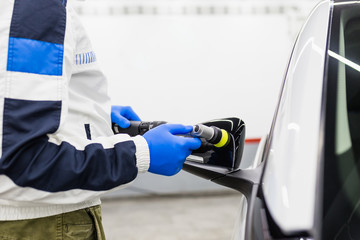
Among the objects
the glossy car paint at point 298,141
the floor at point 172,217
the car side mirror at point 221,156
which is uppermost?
the glossy car paint at point 298,141

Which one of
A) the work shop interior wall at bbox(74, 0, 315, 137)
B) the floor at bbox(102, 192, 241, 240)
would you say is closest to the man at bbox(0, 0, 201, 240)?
the floor at bbox(102, 192, 241, 240)

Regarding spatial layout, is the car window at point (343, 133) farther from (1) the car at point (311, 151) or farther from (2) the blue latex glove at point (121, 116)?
(2) the blue latex glove at point (121, 116)

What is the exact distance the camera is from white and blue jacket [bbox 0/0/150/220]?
2.43 ft

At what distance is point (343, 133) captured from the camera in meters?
0.94

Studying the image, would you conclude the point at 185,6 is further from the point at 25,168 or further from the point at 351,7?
the point at 25,168

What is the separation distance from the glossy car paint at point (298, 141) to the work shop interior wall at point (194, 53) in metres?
2.95

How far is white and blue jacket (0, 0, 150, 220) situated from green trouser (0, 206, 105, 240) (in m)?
0.03

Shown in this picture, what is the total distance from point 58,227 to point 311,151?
0.59 meters

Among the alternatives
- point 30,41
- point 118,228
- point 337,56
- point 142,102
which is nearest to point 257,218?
point 337,56

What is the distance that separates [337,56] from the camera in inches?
35.3

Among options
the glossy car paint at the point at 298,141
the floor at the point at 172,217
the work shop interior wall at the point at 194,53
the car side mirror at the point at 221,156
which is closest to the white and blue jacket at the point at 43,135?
the car side mirror at the point at 221,156

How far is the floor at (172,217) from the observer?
3096 mm

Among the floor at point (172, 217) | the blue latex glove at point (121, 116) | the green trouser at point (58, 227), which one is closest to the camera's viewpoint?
the green trouser at point (58, 227)

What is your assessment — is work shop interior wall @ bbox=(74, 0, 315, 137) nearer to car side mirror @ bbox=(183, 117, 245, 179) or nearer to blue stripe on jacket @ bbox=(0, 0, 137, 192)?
car side mirror @ bbox=(183, 117, 245, 179)
